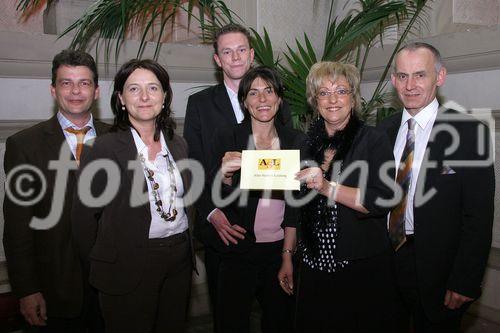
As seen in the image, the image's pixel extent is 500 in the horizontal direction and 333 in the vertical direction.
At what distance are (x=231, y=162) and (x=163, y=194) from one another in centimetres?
35

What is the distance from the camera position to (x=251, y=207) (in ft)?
7.74

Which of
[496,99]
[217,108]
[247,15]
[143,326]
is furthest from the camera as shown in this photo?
[247,15]

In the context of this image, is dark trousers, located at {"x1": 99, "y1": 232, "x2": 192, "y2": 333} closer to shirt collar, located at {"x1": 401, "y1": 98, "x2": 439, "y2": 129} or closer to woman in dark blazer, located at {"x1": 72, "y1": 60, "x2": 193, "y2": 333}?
woman in dark blazer, located at {"x1": 72, "y1": 60, "x2": 193, "y2": 333}

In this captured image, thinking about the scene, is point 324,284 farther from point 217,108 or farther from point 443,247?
point 217,108

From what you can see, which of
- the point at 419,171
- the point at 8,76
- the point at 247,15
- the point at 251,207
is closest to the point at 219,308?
the point at 251,207

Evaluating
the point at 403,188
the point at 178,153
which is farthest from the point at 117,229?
the point at 403,188

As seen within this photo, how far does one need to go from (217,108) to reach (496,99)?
1.79 meters

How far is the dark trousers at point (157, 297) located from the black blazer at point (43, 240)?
281 mm

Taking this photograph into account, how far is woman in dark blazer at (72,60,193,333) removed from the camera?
78.0 inches

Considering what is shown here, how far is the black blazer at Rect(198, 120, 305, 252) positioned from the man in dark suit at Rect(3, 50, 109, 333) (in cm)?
58

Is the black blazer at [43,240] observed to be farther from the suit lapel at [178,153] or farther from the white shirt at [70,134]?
the suit lapel at [178,153]

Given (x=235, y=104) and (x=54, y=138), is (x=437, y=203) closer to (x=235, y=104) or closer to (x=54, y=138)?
(x=235, y=104)

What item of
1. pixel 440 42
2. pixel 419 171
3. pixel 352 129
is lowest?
pixel 419 171

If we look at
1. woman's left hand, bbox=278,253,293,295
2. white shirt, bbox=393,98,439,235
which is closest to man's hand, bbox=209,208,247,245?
woman's left hand, bbox=278,253,293,295
